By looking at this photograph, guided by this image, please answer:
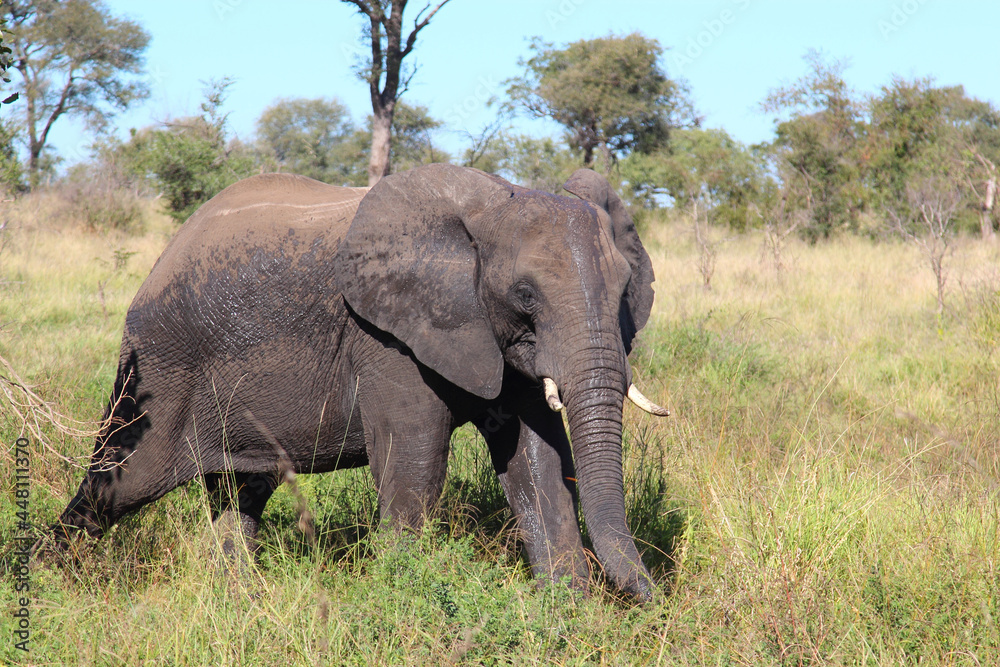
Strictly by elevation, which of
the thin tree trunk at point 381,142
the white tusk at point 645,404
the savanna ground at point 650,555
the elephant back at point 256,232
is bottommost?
the savanna ground at point 650,555

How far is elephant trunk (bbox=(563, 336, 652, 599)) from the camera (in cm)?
305

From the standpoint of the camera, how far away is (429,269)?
3.39 metres

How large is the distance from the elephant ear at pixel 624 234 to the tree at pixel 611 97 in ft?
68.4

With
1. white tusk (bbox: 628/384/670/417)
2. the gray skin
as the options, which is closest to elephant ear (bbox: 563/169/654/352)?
the gray skin

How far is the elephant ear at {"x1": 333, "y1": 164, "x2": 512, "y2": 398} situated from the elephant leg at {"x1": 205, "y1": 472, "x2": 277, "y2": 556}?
54.0 inches

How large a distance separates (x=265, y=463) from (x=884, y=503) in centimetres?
270

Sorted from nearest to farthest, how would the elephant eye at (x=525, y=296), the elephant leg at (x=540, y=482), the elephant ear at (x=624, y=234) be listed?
the elephant eye at (x=525, y=296) → the elephant leg at (x=540, y=482) → the elephant ear at (x=624, y=234)

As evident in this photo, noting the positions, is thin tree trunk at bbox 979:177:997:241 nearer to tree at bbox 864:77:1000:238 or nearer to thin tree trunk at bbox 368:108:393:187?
tree at bbox 864:77:1000:238

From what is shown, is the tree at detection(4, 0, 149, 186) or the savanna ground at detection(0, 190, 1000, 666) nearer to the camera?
the savanna ground at detection(0, 190, 1000, 666)

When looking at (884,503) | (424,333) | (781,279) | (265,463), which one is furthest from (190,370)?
(781,279)

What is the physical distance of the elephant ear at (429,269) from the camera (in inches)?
130

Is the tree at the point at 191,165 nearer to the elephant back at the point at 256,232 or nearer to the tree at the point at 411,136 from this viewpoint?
the tree at the point at 411,136

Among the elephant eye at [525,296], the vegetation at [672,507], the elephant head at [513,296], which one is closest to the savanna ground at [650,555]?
the vegetation at [672,507]

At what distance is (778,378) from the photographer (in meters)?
6.71
